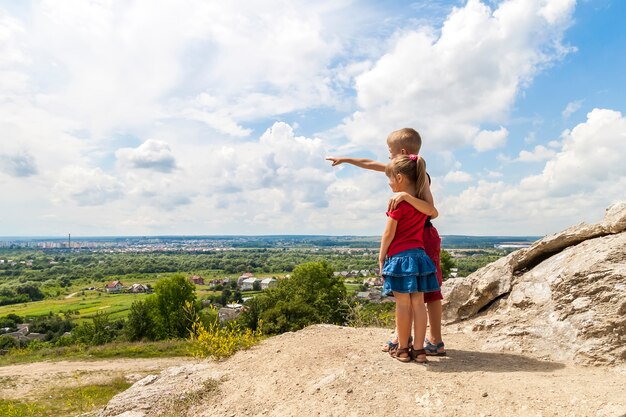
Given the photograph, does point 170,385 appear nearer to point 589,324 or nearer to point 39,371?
point 589,324

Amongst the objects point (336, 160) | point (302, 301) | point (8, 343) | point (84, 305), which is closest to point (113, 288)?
point (84, 305)

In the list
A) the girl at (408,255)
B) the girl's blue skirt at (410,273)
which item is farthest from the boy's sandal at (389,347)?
the girl's blue skirt at (410,273)

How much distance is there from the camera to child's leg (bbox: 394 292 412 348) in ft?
17.8

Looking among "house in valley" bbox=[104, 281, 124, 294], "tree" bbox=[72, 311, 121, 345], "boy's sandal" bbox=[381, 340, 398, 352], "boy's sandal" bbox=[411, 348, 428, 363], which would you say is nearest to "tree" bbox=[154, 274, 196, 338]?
"tree" bbox=[72, 311, 121, 345]

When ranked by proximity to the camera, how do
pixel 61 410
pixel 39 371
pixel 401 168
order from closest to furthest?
pixel 401 168 → pixel 61 410 → pixel 39 371

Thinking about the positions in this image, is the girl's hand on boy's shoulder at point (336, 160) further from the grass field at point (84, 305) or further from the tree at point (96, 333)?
the grass field at point (84, 305)

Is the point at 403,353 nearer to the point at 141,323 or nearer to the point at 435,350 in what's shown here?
the point at 435,350

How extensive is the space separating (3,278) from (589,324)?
159 m

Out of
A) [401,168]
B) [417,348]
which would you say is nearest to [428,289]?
[417,348]

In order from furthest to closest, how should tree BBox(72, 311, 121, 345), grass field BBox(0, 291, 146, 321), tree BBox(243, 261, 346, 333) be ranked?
grass field BBox(0, 291, 146, 321), tree BBox(72, 311, 121, 345), tree BBox(243, 261, 346, 333)

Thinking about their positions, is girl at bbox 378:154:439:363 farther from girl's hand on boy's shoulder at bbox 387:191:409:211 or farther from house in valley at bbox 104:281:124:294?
house in valley at bbox 104:281:124:294

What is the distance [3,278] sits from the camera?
130m

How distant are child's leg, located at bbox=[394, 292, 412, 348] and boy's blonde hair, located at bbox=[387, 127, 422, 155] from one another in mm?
1896

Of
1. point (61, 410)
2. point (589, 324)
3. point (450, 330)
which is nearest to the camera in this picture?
point (589, 324)
